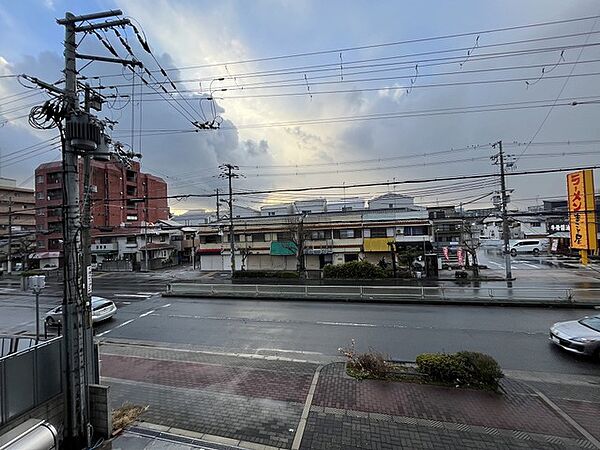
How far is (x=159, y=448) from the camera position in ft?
16.1

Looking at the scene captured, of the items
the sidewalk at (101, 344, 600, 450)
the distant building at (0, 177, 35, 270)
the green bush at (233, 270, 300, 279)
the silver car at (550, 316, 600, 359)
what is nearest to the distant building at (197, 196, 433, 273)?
the green bush at (233, 270, 300, 279)

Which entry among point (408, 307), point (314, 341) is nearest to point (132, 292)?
point (314, 341)

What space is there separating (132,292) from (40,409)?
798 inches

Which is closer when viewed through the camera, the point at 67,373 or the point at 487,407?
the point at 67,373

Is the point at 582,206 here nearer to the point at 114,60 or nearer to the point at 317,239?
the point at 317,239

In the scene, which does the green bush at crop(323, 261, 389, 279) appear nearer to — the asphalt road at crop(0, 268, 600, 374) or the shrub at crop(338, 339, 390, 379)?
the asphalt road at crop(0, 268, 600, 374)

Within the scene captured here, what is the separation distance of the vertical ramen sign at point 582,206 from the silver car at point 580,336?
69.5ft

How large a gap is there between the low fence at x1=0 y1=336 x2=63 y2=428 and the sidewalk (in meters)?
1.45

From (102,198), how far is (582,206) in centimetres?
5237

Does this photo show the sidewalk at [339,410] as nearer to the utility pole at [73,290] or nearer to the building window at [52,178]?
the utility pole at [73,290]

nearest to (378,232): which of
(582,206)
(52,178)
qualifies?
(582,206)

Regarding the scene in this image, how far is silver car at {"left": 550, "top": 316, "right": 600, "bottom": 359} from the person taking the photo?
865 cm

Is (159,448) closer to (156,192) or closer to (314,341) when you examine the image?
(314,341)

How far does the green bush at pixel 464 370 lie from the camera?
6.87 metres
